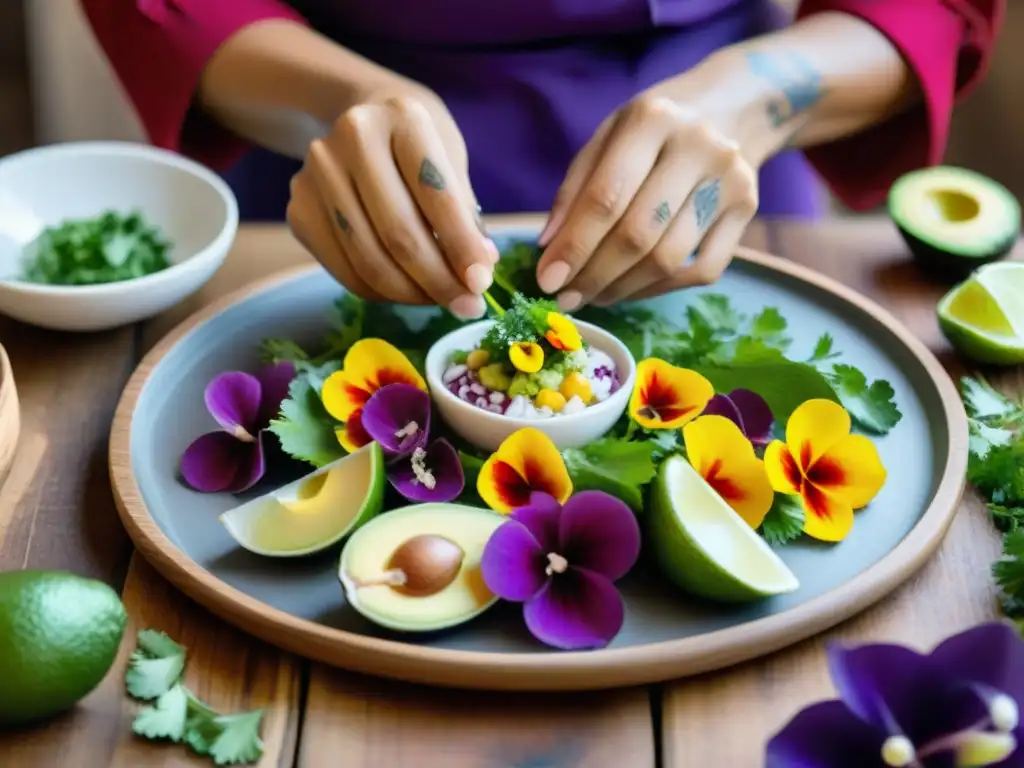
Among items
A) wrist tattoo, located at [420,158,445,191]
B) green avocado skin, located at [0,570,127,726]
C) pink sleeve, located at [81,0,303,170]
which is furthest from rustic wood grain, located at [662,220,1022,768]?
pink sleeve, located at [81,0,303,170]

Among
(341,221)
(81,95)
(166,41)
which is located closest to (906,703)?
(341,221)

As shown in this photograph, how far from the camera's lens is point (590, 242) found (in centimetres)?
90

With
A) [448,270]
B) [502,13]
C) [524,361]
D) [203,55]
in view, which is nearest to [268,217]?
[203,55]

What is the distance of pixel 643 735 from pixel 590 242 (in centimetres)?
39

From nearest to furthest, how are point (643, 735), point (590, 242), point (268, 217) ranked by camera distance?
point (643, 735) → point (590, 242) → point (268, 217)

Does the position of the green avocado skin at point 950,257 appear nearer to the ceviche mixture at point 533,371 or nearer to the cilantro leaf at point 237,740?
the ceviche mixture at point 533,371

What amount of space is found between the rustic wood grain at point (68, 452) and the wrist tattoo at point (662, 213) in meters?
0.45

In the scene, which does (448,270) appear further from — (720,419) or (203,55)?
(203,55)

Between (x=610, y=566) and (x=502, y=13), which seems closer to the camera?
(x=610, y=566)

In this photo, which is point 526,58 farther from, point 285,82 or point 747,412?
point 747,412

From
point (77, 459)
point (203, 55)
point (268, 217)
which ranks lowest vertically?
point (268, 217)

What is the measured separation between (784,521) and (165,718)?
397 millimetres

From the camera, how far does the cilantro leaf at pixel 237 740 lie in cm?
63

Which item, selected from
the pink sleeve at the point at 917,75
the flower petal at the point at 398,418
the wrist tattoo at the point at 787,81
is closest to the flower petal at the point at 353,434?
the flower petal at the point at 398,418
